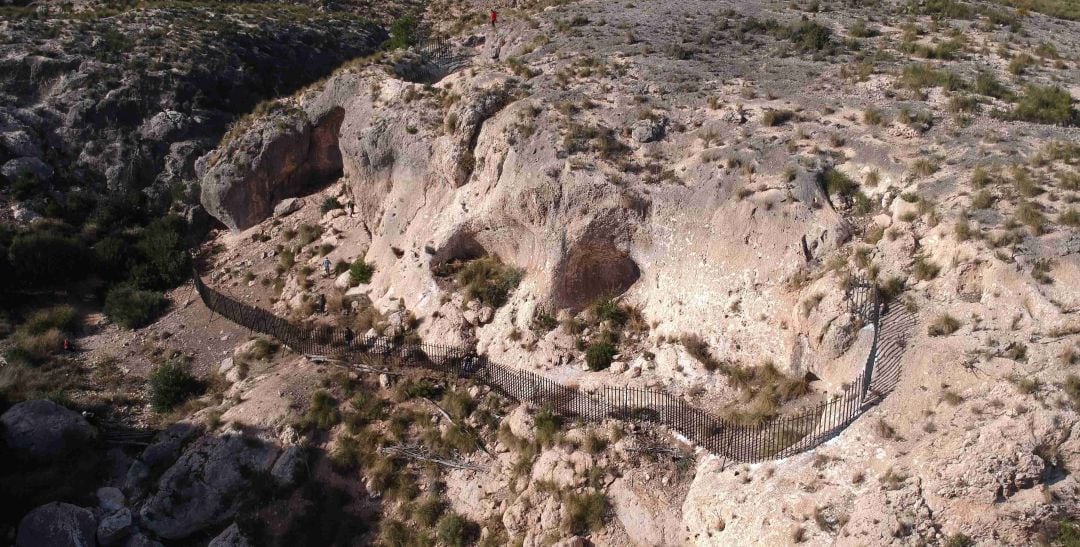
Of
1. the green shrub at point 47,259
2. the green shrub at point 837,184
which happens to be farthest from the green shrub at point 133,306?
the green shrub at point 837,184

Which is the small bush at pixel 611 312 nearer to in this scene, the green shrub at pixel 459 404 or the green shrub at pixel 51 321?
the green shrub at pixel 459 404

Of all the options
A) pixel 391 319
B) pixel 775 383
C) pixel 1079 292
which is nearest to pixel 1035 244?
pixel 1079 292

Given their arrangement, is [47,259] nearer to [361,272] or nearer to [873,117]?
[361,272]

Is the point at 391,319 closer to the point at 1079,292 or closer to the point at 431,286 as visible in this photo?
the point at 431,286

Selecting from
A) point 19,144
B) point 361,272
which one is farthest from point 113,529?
point 19,144

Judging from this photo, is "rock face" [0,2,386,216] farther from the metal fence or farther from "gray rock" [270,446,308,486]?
"gray rock" [270,446,308,486]
